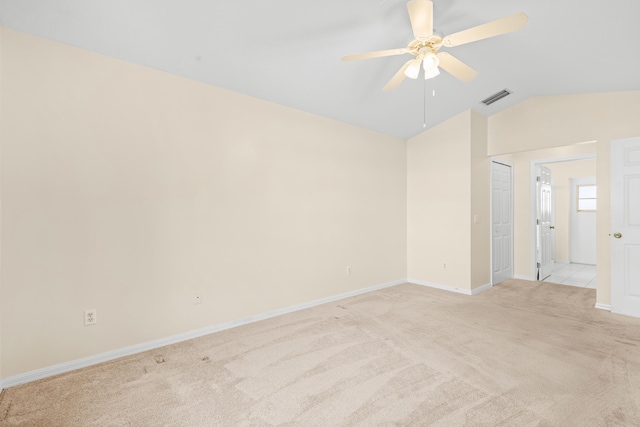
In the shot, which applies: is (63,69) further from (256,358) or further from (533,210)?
(533,210)

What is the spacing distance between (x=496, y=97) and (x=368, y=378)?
12.8 feet

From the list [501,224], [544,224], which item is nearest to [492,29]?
[501,224]

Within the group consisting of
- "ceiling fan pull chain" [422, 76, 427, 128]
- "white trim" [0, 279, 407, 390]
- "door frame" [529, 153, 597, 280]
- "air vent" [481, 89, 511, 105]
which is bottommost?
"white trim" [0, 279, 407, 390]

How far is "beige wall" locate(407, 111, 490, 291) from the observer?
14.6 feet

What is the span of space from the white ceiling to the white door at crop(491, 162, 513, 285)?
169 cm

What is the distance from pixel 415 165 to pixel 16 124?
15.7 feet

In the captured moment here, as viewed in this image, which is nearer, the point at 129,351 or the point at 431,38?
the point at 431,38

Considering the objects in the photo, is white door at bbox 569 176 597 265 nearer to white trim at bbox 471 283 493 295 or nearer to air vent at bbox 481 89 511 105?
white trim at bbox 471 283 493 295

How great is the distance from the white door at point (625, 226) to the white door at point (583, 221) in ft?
12.9

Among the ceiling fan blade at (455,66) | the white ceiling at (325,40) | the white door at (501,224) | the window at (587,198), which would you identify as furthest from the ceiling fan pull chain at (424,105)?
the window at (587,198)

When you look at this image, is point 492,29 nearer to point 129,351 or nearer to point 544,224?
point 129,351

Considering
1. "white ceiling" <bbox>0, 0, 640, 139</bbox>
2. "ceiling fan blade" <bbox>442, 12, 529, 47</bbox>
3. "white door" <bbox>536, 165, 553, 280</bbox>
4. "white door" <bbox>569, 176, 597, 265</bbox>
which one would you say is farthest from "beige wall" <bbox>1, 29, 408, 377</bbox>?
"white door" <bbox>569, 176, 597, 265</bbox>

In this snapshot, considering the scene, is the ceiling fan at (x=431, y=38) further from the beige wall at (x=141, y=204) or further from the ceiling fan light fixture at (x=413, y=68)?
the beige wall at (x=141, y=204)

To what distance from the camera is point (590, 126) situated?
3803mm
